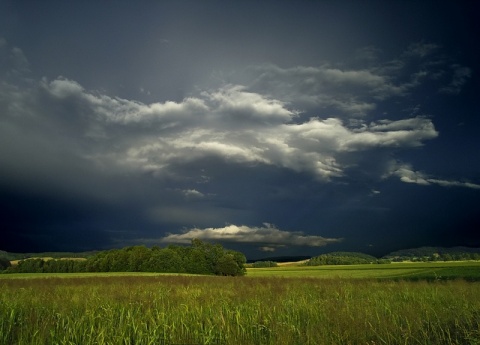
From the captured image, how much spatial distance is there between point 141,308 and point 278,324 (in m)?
3.75

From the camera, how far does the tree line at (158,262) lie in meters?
83.9

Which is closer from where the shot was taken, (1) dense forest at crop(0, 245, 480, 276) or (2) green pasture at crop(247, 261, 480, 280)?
(2) green pasture at crop(247, 261, 480, 280)

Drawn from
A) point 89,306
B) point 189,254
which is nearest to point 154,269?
point 189,254

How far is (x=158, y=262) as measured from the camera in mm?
83062

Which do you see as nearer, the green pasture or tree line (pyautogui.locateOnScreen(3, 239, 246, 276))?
the green pasture

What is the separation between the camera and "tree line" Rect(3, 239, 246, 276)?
275ft

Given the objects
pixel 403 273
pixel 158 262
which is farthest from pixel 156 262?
pixel 403 273

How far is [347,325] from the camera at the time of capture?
5715mm

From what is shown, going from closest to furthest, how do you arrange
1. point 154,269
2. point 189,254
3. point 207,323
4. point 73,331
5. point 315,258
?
point 73,331 < point 207,323 < point 154,269 < point 189,254 < point 315,258

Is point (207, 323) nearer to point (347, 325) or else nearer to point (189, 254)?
point (347, 325)

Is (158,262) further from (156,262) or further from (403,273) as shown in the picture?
(403,273)

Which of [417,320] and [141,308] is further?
[141,308]

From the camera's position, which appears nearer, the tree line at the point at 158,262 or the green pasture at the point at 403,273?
the green pasture at the point at 403,273

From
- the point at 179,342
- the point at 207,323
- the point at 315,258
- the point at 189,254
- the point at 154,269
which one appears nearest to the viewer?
the point at 179,342
